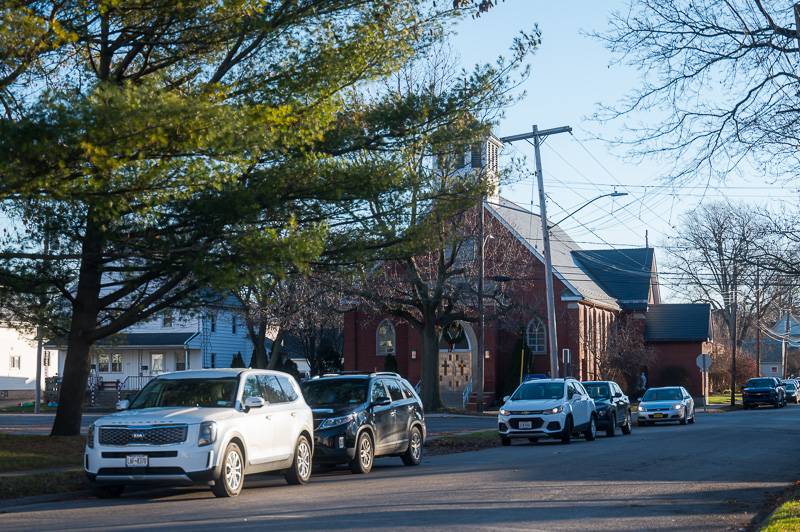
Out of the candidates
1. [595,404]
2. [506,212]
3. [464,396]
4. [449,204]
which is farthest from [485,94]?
[506,212]

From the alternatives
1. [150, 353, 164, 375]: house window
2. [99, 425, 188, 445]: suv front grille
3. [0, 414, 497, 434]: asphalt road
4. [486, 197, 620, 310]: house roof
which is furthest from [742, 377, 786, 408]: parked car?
[99, 425, 188, 445]: suv front grille

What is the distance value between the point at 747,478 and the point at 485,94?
8650 millimetres

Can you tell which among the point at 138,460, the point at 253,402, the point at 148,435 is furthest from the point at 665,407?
the point at 138,460

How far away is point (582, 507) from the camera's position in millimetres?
13062

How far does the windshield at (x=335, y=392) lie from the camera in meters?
18.6

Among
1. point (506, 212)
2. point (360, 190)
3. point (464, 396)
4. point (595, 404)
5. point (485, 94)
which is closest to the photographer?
point (360, 190)

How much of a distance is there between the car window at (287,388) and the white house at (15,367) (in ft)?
179

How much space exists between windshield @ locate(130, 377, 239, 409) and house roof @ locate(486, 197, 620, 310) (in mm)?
38787

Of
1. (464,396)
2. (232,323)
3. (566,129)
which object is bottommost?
(464,396)

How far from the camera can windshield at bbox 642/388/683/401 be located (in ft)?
131

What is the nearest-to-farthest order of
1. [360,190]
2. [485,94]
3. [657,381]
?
1. [360,190]
2. [485,94]
3. [657,381]

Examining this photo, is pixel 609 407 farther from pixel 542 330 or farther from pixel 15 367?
pixel 15 367

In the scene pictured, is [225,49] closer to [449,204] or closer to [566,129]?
[449,204]

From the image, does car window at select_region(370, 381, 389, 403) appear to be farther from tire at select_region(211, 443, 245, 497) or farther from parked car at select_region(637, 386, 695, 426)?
parked car at select_region(637, 386, 695, 426)
